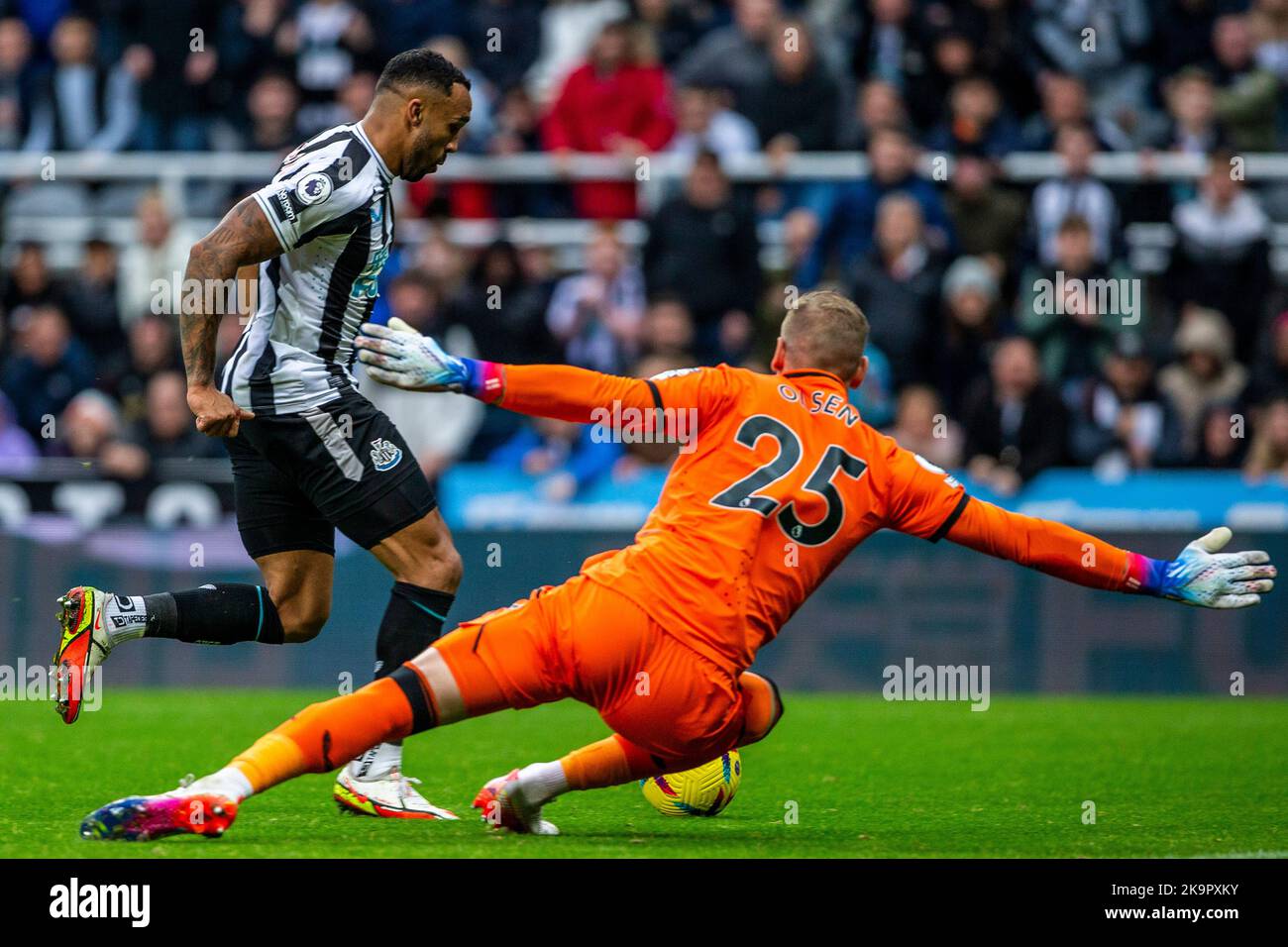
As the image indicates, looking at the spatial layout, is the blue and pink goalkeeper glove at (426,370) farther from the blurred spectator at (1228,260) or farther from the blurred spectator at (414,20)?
the blurred spectator at (414,20)

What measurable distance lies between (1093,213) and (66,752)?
8777mm

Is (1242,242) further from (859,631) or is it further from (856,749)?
(856,749)

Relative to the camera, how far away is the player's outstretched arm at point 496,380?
586 centimetres

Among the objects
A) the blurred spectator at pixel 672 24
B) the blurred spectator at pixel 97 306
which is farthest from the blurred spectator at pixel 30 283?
the blurred spectator at pixel 672 24

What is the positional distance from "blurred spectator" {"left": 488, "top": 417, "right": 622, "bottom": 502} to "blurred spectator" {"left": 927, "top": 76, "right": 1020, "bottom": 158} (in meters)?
3.88

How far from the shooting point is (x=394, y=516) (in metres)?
7.02

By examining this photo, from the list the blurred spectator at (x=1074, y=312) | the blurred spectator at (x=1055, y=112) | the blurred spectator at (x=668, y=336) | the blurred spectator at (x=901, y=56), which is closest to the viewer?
the blurred spectator at (x=668, y=336)

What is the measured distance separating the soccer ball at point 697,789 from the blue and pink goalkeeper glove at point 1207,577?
1698 mm

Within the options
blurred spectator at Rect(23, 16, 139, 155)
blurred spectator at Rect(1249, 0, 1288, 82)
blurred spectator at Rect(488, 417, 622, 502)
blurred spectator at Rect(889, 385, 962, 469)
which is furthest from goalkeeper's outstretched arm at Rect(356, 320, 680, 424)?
blurred spectator at Rect(1249, 0, 1288, 82)

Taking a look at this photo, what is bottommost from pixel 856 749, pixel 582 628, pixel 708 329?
pixel 856 749

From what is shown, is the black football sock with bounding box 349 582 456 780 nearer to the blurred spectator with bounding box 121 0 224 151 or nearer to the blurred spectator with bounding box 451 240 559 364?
the blurred spectator with bounding box 451 240 559 364

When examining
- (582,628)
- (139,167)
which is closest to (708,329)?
(139,167)

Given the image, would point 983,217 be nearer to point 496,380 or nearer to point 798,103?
point 798,103
